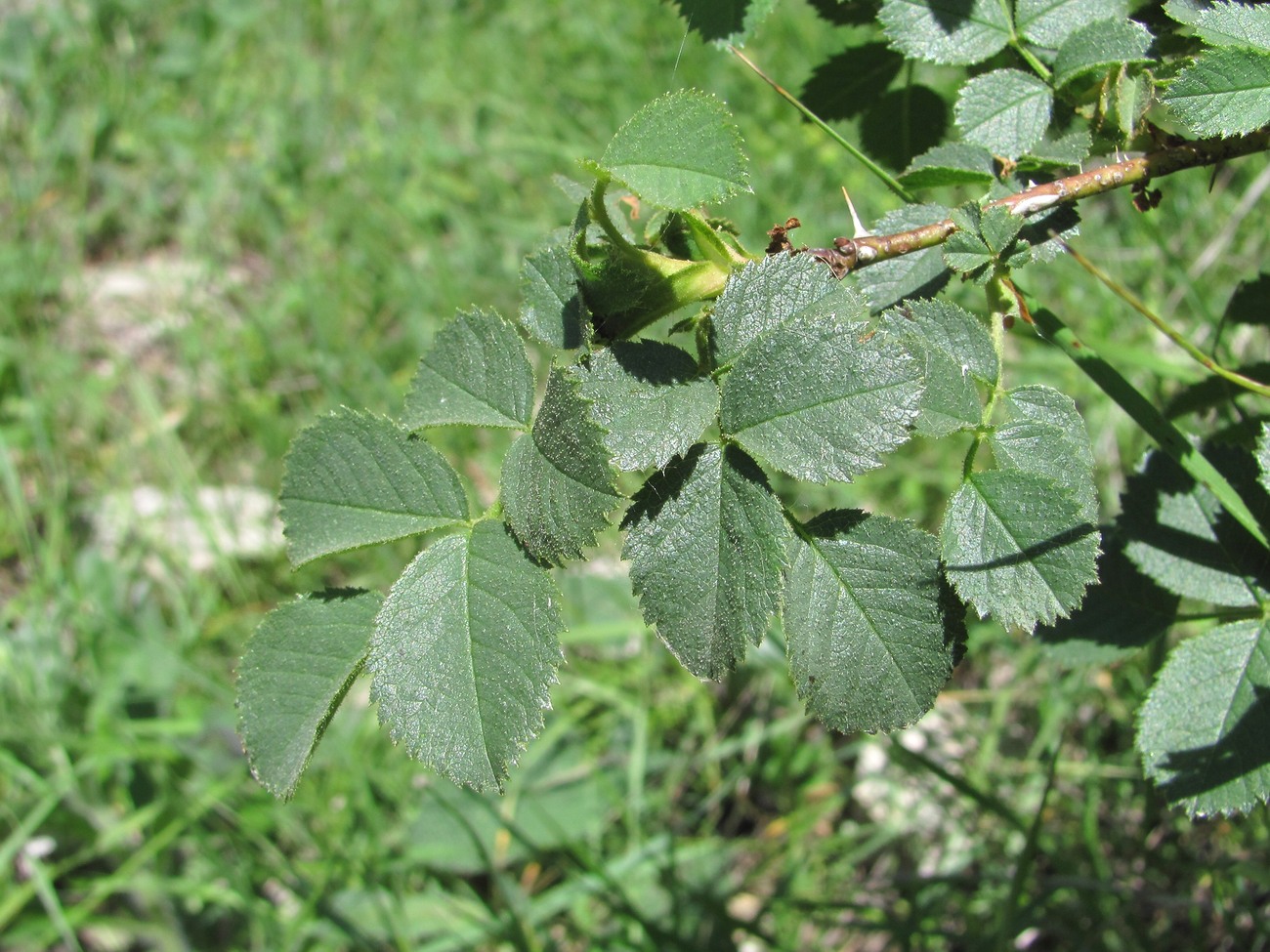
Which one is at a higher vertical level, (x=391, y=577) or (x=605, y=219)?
(x=605, y=219)

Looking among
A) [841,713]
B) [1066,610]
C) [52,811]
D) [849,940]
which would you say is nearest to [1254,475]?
[1066,610]

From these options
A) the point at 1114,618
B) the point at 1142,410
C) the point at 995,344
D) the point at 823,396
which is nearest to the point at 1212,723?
the point at 1114,618

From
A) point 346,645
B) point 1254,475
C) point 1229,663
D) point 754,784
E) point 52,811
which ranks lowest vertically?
point 754,784

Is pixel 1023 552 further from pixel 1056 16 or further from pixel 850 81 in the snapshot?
pixel 850 81

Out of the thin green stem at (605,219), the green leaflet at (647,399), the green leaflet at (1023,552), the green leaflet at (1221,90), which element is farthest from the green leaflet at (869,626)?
the green leaflet at (1221,90)

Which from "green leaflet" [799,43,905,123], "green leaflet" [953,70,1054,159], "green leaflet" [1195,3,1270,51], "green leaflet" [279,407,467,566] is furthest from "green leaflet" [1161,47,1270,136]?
"green leaflet" [279,407,467,566]

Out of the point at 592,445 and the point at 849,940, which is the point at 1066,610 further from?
the point at 849,940

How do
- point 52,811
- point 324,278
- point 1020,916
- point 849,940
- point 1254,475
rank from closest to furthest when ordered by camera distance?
point 1254,475 < point 1020,916 < point 849,940 < point 52,811 < point 324,278
